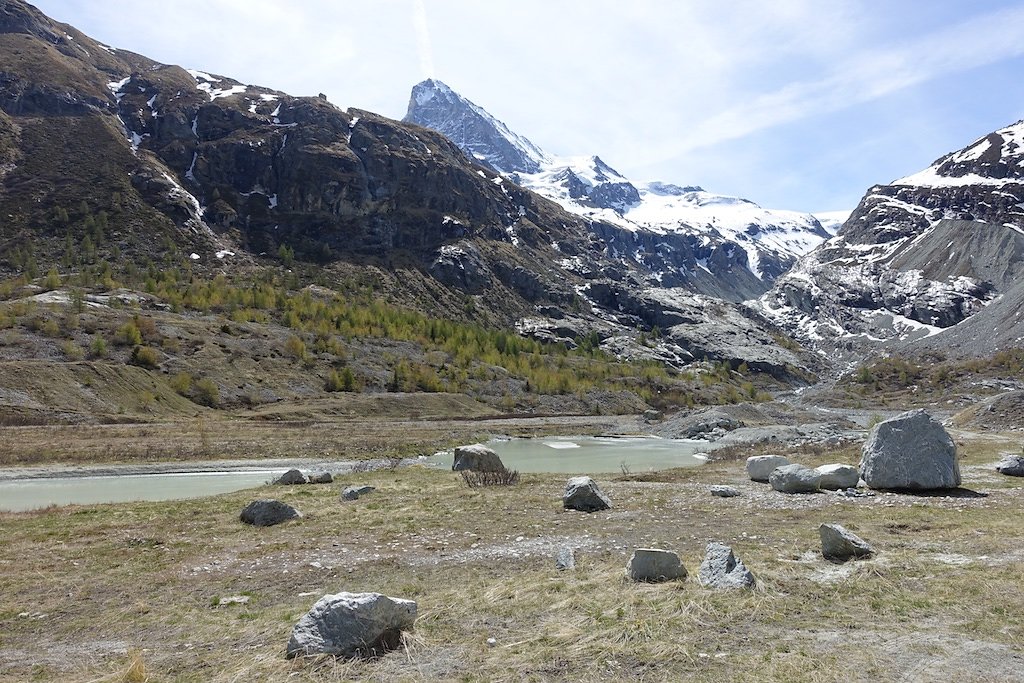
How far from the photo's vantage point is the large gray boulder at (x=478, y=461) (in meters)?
33.9

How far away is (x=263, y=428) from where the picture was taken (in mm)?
73750

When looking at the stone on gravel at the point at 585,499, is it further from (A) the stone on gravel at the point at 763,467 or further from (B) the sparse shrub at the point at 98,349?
(B) the sparse shrub at the point at 98,349

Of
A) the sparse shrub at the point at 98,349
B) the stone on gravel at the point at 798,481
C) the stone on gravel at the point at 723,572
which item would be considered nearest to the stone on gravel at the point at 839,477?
the stone on gravel at the point at 798,481

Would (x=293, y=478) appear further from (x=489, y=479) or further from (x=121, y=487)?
(x=121, y=487)

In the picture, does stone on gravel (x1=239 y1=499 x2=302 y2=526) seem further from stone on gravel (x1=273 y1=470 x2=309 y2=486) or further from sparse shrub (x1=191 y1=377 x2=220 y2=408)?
sparse shrub (x1=191 y1=377 x2=220 y2=408)

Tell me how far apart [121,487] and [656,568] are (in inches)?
1504

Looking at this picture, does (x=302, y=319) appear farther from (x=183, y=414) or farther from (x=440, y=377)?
(x=183, y=414)

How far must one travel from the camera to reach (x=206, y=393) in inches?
3529

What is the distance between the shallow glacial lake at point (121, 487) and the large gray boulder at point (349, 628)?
26.9 metres

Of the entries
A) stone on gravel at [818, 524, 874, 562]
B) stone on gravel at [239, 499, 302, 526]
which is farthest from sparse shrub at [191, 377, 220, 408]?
stone on gravel at [818, 524, 874, 562]

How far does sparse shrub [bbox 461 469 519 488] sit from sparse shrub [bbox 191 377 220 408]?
234ft

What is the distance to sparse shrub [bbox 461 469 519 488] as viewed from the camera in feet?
97.3

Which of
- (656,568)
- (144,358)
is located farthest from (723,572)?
A: (144,358)

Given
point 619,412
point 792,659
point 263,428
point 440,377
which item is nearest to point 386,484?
point 792,659
